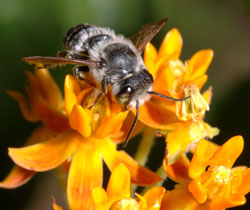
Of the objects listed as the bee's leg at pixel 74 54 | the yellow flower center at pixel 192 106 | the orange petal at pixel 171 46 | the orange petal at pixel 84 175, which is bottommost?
the orange petal at pixel 84 175

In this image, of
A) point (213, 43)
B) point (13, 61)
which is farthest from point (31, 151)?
point (213, 43)

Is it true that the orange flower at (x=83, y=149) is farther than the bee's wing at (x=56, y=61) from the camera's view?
Yes

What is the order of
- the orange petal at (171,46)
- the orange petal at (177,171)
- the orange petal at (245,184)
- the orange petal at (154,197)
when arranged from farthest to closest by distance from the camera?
the orange petal at (171,46) < the orange petal at (177,171) < the orange petal at (245,184) < the orange petal at (154,197)

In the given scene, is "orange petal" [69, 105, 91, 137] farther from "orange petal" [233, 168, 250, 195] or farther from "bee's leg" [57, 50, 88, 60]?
"orange petal" [233, 168, 250, 195]

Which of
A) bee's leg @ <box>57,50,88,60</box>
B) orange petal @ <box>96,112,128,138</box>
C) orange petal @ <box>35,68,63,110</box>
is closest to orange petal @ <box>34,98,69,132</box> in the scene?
orange petal @ <box>35,68,63,110</box>

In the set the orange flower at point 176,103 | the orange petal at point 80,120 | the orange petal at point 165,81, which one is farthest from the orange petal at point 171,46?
the orange petal at point 80,120

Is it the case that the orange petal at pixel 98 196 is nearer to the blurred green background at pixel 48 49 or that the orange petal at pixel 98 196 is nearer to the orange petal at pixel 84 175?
the orange petal at pixel 84 175

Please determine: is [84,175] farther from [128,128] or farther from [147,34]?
[147,34]
